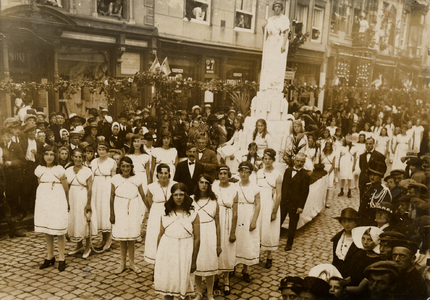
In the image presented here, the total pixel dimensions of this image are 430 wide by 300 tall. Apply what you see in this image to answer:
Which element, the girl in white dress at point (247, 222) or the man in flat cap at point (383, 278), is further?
the girl in white dress at point (247, 222)

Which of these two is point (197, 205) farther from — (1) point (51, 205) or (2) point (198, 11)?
(2) point (198, 11)

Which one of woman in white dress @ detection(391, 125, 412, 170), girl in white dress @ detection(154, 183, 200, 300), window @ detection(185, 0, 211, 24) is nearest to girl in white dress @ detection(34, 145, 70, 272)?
girl in white dress @ detection(154, 183, 200, 300)

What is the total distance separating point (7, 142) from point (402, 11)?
8652mm

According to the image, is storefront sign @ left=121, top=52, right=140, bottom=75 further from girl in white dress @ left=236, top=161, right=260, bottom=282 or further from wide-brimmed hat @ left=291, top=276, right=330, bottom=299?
wide-brimmed hat @ left=291, top=276, right=330, bottom=299

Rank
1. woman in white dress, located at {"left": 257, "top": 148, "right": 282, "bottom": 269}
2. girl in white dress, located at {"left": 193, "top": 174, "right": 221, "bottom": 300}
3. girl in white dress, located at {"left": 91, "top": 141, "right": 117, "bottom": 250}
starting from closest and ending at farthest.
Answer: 1. girl in white dress, located at {"left": 193, "top": 174, "right": 221, "bottom": 300}
2. woman in white dress, located at {"left": 257, "top": 148, "right": 282, "bottom": 269}
3. girl in white dress, located at {"left": 91, "top": 141, "right": 117, "bottom": 250}

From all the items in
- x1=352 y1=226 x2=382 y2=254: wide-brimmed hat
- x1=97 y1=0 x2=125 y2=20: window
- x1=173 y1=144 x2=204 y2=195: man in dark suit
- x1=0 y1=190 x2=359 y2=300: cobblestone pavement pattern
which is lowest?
x1=0 y1=190 x2=359 y2=300: cobblestone pavement pattern

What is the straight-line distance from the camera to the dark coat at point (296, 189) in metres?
5.77

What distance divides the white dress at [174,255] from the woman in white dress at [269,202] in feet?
5.52

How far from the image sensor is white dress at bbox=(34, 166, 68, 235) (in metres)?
4.84

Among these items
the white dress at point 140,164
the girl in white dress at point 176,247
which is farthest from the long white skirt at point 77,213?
the girl in white dress at point 176,247

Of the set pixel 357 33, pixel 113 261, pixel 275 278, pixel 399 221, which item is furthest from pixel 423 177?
pixel 357 33

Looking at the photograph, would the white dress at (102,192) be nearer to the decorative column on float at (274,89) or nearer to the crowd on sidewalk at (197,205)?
the crowd on sidewalk at (197,205)

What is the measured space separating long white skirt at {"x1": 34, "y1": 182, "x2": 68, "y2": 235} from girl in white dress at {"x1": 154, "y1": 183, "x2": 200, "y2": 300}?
178cm

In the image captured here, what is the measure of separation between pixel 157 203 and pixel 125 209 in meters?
0.60
